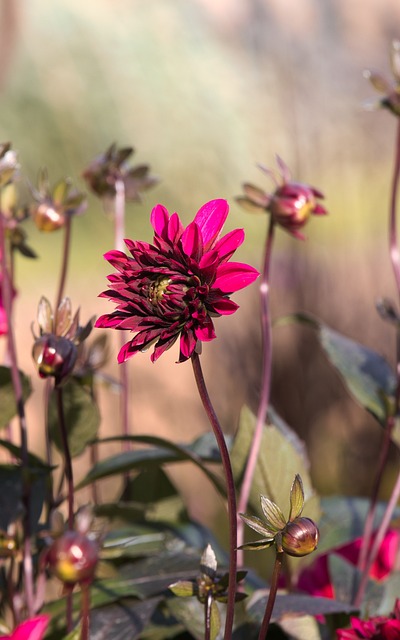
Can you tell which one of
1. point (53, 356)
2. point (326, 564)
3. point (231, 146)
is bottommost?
point (326, 564)

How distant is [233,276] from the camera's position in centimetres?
22

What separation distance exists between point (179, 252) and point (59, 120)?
2468mm

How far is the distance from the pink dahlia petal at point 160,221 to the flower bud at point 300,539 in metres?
0.08

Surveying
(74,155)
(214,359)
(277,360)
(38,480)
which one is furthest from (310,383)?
(74,155)

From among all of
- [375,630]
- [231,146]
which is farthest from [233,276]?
[231,146]

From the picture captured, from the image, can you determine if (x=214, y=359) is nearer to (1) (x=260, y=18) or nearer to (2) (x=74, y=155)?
(1) (x=260, y=18)

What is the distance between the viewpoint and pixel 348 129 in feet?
5.31

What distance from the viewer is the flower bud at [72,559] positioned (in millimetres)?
192

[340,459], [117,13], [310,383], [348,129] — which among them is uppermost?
[117,13]

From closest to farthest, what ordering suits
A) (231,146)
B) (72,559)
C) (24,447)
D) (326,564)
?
(72,559) < (24,447) < (326,564) < (231,146)

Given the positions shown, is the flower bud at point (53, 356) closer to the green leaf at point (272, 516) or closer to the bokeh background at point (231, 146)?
the green leaf at point (272, 516)

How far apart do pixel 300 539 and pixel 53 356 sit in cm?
9

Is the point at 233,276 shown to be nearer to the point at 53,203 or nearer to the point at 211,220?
the point at 211,220

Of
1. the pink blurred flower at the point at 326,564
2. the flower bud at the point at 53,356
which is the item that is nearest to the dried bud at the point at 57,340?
the flower bud at the point at 53,356
